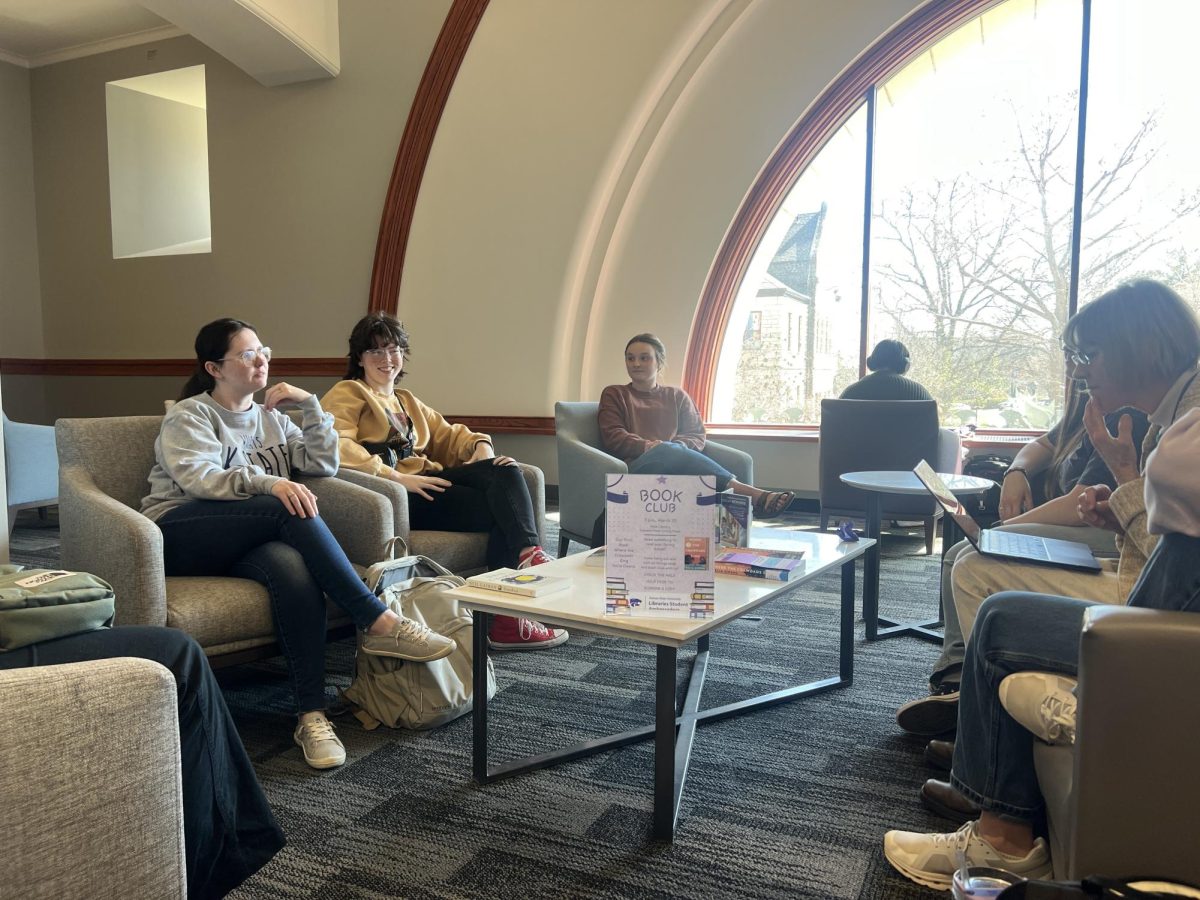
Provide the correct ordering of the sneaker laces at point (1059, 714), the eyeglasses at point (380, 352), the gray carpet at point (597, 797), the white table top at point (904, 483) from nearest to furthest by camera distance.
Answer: the sneaker laces at point (1059, 714) < the gray carpet at point (597, 797) < the white table top at point (904, 483) < the eyeglasses at point (380, 352)

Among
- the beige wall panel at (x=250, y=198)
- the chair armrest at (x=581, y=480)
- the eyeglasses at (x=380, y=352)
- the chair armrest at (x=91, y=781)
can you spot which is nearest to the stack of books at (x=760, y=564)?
the chair armrest at (x=581, y=480)

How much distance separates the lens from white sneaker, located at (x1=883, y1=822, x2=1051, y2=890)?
1.58m

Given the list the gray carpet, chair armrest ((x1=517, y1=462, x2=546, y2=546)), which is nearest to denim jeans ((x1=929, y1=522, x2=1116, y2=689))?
the gray carpet

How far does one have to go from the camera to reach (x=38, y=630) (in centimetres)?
149

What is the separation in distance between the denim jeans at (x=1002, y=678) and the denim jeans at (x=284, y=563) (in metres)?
1.47

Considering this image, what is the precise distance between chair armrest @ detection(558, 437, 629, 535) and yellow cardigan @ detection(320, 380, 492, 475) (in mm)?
466

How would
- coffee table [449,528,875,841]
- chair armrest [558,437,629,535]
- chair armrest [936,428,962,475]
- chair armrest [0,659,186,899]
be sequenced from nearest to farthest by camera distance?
chair armrest [0,659,186,899], coffee table [449,528,875,841], chair armrest [558,437,629,535], chair armrest [936,428,962,475]

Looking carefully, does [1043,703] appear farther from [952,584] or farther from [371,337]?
[371,337]

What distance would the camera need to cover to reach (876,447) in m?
4.42

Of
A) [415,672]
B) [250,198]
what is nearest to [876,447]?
[415,672]

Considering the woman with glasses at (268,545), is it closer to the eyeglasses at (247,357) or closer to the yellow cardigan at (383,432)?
the eyeglasses at (247,357)

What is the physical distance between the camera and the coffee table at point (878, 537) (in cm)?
320

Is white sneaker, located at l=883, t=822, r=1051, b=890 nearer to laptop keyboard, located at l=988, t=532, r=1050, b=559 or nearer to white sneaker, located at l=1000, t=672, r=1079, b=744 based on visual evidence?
white sneaker, located at l=1000, t=672, r=1079, b=744

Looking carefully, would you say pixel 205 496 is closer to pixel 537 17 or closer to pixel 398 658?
pixel 398 658
